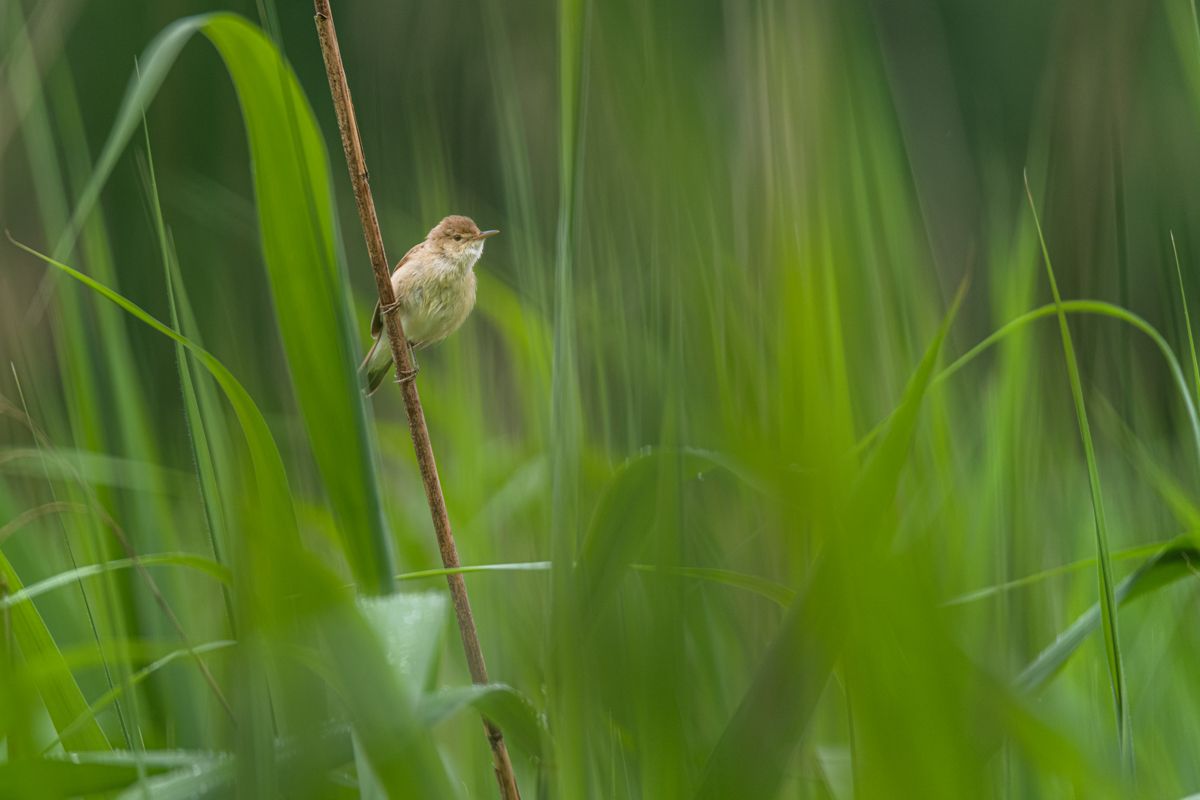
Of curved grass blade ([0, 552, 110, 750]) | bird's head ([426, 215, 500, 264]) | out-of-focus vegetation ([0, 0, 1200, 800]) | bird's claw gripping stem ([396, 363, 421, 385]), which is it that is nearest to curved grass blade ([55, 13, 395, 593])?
out-of-focus vegetation ([0, 0, 1200, 800])

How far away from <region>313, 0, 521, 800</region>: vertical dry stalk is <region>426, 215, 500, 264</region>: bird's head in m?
1.35

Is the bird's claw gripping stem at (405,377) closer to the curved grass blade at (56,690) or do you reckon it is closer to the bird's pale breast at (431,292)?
the curved grass blade at (56,690)

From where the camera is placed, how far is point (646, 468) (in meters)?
0.72

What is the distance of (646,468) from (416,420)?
240 mm

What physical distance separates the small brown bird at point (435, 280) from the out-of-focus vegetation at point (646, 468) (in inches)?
25.0

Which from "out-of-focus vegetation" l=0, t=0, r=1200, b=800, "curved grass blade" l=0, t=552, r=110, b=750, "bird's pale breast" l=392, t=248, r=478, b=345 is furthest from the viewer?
"bird's pale breast" l=392, t=248, r=478, b=345

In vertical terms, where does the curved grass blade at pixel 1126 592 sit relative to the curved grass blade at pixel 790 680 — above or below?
below

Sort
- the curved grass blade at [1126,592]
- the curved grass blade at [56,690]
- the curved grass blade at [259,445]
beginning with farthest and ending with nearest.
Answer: the curved grass blade at [56,690]
the curved grass blade at [1126,592]
the curved grass blade at [259,445]

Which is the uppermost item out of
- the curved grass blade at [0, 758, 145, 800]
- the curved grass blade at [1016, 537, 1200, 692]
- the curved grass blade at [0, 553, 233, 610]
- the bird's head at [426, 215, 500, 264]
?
the bird's head at [426, 215, 500, 264]

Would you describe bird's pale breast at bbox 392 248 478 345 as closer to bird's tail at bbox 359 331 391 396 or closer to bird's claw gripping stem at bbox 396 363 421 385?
bird's tail at bbox 359 331 391 396

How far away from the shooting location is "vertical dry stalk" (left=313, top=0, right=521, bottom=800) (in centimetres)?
79

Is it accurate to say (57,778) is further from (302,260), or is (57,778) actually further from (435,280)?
(435,280)

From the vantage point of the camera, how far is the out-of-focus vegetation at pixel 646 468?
421 mm

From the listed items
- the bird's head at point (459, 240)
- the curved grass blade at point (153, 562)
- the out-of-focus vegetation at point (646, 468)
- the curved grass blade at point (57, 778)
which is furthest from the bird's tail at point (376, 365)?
the curved grass blade at point (57, 778)
